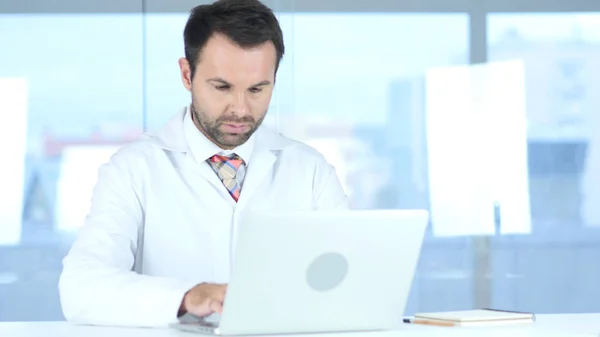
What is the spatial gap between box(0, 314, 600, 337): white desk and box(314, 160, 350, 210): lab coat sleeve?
0.81 metres

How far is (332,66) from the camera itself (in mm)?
5324

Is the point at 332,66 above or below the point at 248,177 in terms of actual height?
above

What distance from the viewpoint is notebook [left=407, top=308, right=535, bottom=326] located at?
234 cm

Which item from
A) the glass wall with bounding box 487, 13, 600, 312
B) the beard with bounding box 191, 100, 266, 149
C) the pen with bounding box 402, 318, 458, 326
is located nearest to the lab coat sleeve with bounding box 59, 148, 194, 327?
the beard with bounding box 191, 100, 266, 149

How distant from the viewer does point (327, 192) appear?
316cm

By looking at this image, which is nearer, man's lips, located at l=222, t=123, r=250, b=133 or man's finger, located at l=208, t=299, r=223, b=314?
man's finger, located at l=208, t=299, r=223, b=314

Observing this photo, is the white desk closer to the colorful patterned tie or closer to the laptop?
the laptop

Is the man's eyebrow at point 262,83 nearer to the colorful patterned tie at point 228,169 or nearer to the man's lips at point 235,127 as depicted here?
the man's lips at point 235,127

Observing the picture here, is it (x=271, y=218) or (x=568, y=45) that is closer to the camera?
(x=271, y=218)

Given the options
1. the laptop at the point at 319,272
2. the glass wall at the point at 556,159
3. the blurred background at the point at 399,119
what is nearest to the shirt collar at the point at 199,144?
the laptop at the point at 319,272

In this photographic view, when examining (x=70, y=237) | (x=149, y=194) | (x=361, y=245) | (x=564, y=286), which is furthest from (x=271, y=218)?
(x=564, y=286)

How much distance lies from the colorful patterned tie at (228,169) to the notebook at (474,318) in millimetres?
751

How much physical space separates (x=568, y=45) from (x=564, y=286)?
122 centimetres

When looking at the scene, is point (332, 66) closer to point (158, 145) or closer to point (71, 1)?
point (71, 1)
